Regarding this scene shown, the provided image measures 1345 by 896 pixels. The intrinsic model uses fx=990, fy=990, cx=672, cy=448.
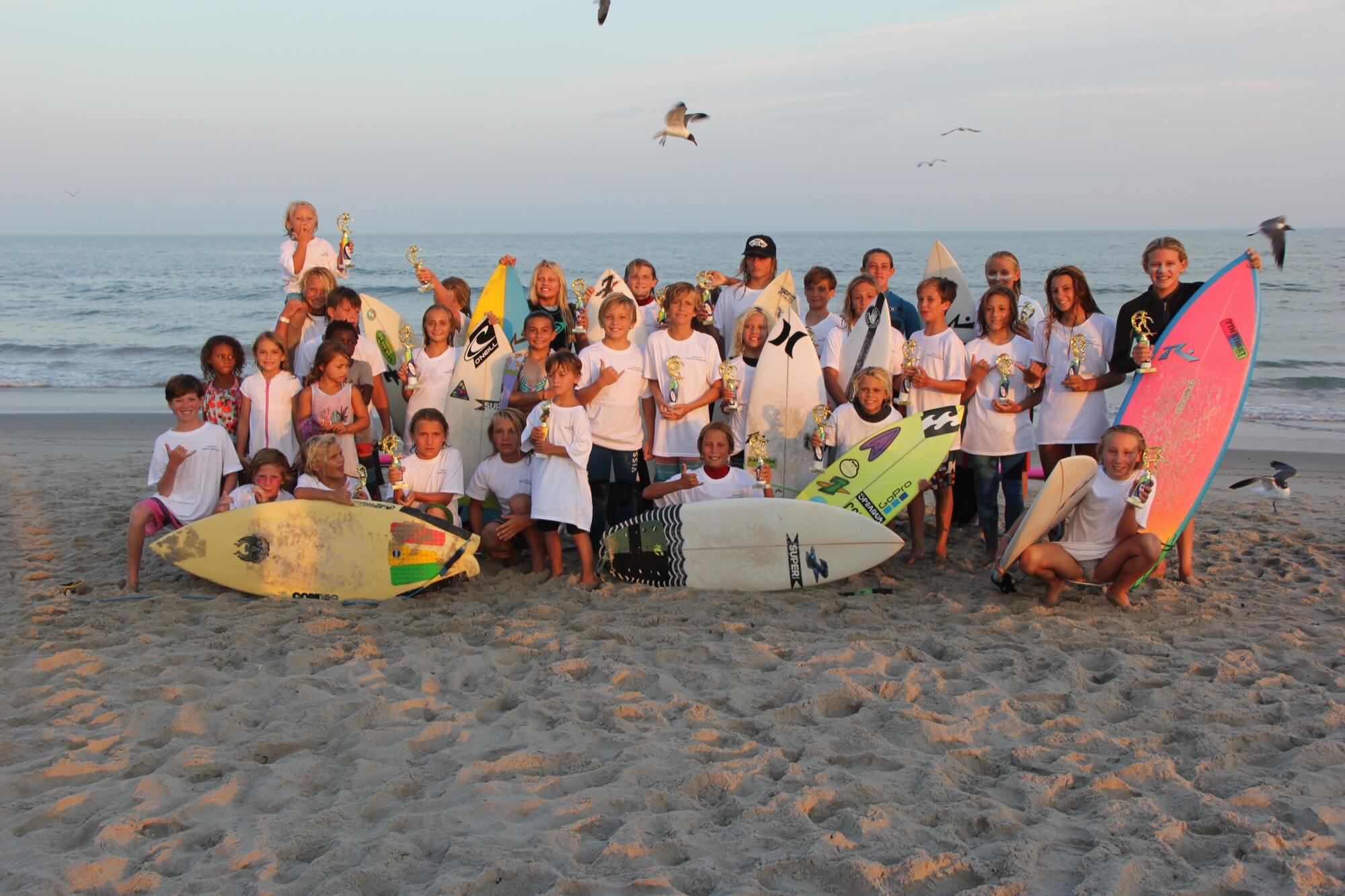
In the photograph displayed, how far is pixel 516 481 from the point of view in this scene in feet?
17.2

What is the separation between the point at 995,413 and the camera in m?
5.13

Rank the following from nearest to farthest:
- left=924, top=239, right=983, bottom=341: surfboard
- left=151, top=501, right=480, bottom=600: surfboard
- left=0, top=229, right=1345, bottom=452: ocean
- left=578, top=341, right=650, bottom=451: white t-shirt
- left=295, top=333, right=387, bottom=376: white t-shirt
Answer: left=151, top=501, right=480, bottom=600: surfboard < left=578, top=341, right=650, bottom=451: white t-shirt < left=295, top=333, right=387, bottom=376: white t-shirt < left=924, top=239, right=983, bottom=341: surfboard < left=0, top=229, right=1345, bottom=452: ocean

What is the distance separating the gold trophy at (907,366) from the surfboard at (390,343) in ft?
9.59

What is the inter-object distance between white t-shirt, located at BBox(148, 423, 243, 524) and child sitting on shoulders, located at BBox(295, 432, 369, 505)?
1.47 feet

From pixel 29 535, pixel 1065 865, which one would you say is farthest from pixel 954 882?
pixel 29 535

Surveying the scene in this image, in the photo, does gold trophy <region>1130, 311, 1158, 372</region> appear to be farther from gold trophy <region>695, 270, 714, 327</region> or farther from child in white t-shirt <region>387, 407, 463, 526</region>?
child in white t-shirt <region>387, 407, 463, 526</region>

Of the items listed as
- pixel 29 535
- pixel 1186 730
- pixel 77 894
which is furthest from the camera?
pixel 29 535

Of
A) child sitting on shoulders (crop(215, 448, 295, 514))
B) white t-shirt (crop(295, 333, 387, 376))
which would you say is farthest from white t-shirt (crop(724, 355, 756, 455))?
child sitting on shoulders (crop(215, 448, 295, 514))

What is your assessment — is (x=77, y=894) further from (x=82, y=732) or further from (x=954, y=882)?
(x=954, y=882)

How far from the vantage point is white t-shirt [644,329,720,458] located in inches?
207

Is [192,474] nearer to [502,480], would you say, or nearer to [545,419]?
[502,480]

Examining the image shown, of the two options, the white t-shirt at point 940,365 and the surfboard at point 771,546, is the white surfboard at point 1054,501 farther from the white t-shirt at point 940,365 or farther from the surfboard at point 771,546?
the white t-shirt at point 940,365

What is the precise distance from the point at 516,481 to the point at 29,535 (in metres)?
3.04

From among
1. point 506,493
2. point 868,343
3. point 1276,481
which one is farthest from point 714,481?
point 1276,481
